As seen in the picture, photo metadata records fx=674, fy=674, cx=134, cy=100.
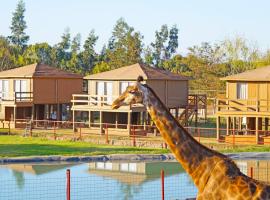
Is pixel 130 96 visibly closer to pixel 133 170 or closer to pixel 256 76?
pixel 133 170

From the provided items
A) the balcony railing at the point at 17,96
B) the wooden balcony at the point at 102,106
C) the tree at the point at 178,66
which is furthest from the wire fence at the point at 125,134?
the tree at the point at 178,66

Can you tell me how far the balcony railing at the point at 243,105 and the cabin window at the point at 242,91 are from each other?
802 mm

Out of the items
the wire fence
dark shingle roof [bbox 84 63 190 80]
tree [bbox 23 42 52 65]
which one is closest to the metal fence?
the wire fence

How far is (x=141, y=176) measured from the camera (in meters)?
23.0

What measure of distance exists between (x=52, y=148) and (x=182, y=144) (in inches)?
894

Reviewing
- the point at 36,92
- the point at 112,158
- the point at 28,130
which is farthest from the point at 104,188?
the point at 36,92

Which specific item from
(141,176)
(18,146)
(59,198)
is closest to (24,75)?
(18,146)

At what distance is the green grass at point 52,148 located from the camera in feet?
94.2

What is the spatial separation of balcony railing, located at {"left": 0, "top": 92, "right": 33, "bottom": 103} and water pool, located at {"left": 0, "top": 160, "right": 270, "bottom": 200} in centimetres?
2018

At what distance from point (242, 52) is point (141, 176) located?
54.1 metres

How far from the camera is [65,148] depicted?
104 feet

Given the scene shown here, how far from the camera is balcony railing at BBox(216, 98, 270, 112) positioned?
120 feet

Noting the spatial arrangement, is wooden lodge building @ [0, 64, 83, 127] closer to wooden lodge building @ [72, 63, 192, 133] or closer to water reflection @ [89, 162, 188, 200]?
wooden lodge building @ [72, 63, 192, 133]

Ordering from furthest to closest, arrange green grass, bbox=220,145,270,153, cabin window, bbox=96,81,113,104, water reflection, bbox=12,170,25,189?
cabin window, bbox=96,81,113,104, green grass, bbox=220,145,270,153, water reflection, bbox=12,170,25,189
